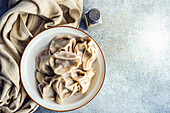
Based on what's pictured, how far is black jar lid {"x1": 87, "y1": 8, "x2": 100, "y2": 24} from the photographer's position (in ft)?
5.15

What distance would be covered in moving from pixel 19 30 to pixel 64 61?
516 mm

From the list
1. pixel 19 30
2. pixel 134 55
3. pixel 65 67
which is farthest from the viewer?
pixel 134 55

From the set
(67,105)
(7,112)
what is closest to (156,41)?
(67,105)

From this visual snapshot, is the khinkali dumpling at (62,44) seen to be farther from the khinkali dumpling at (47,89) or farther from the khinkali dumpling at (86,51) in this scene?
the khinkali dumpling at (47,89)

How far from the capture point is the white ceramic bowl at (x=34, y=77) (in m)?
1.39

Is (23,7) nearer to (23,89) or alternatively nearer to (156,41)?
(23,89)

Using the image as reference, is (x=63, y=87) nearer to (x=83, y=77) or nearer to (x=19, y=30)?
(x=83, y=77)

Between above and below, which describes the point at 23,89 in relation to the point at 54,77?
below

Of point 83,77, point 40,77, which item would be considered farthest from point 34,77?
point 83,77

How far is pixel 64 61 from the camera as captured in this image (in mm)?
1350

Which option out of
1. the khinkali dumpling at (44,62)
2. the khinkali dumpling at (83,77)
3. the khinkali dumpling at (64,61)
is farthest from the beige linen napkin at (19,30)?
the khinkali dumpling at (83,77)

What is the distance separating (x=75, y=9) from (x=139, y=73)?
860mm

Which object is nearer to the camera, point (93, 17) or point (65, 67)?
point (65, 67)

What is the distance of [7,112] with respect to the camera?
1.50 meters
